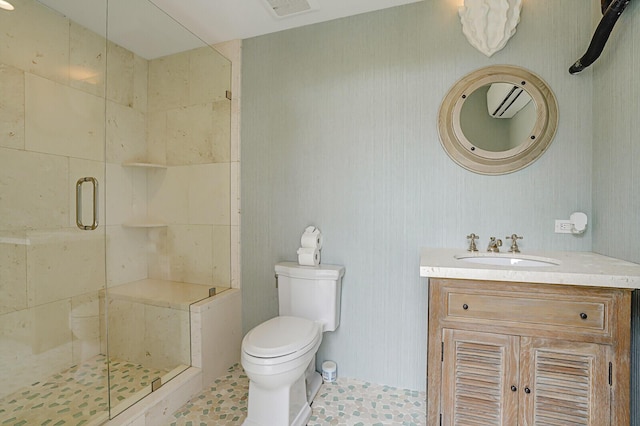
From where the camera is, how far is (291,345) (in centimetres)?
144

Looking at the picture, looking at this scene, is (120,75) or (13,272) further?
(120,75)

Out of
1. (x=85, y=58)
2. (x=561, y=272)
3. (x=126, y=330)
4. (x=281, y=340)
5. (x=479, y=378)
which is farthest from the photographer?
(x=126, y=330)

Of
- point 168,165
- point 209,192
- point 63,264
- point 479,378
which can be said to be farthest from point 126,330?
point 479,378

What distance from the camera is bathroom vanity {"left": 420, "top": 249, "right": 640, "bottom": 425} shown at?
3.65ft

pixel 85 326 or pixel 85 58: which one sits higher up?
pixel 85 58

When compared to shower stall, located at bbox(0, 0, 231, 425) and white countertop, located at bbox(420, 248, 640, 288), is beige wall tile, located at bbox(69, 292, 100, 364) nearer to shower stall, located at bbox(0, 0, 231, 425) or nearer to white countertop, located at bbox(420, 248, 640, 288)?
shower stall, located at bbox(0, 0, 231, 425)

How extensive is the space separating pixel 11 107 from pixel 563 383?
2.72 metres

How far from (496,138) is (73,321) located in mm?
2588

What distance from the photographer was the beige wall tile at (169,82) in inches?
86.8

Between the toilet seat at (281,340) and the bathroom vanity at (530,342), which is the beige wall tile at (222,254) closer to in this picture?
the toilet seat at (281,340)

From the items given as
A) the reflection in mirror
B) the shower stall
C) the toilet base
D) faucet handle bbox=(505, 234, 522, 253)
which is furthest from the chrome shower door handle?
faucet handle bbox=(505, 234, 522, 253)

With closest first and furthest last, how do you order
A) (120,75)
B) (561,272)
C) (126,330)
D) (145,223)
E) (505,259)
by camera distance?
(561,272) < (505,259) < (126,330) < (120,75) < (145,223)

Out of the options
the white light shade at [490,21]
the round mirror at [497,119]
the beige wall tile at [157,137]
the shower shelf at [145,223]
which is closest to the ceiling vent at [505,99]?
the round mirror at [497,119]

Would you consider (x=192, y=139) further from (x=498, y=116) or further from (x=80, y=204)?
(x=498, y=116)
